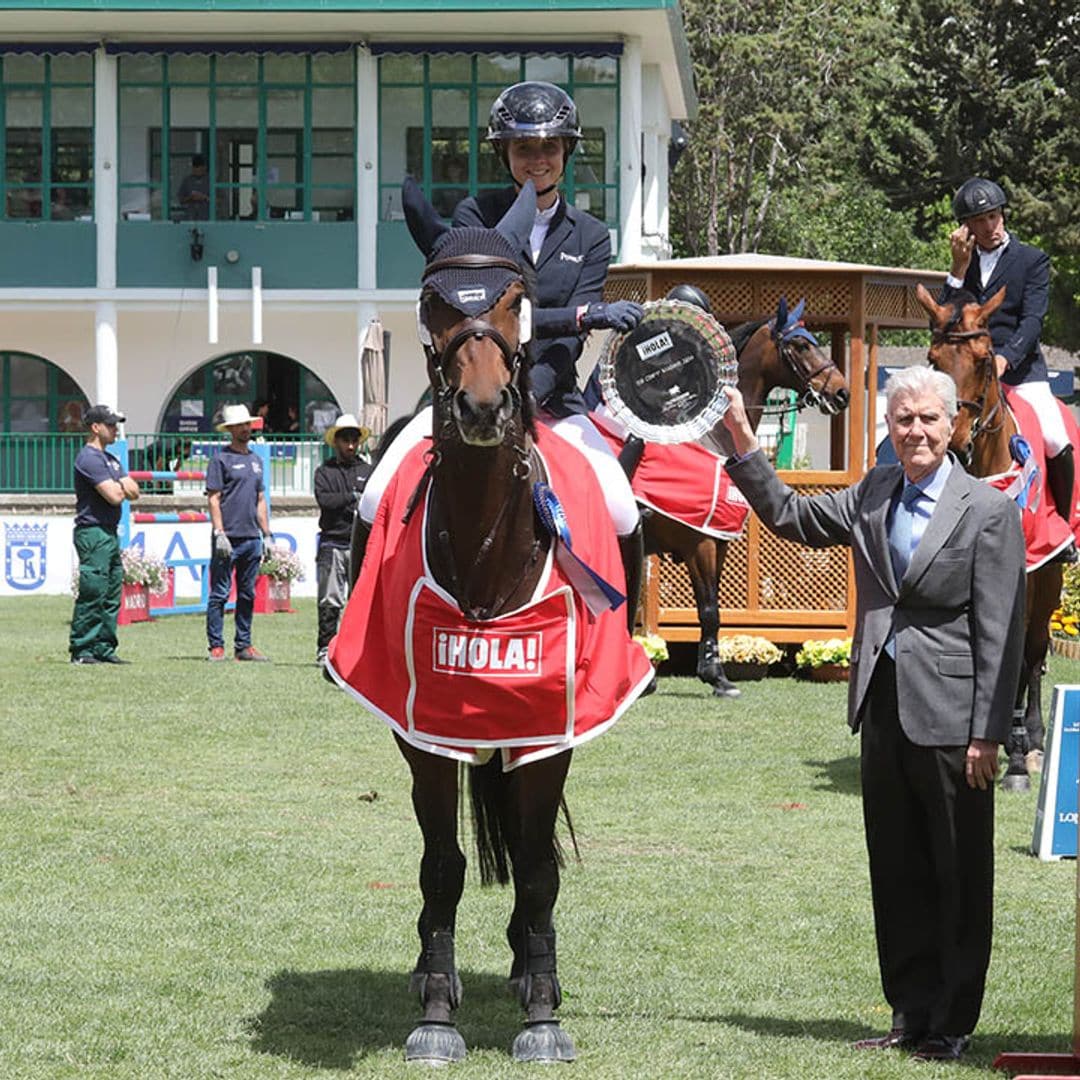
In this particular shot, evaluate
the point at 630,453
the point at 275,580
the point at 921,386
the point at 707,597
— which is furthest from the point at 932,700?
the point at 275,580

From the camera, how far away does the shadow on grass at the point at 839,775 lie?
11.2 m

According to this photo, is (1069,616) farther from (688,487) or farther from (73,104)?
(73,104)

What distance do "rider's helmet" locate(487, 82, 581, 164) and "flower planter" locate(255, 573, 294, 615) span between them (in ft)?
59.9

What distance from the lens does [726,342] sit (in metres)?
7.53

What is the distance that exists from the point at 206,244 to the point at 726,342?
99.5 ft

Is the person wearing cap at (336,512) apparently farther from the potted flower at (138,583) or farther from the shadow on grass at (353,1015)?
the shadow on grass at (353,1015)

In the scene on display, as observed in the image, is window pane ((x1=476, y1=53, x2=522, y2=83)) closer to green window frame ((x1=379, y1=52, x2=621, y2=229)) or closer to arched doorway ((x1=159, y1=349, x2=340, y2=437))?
green window frame ((x1=379, y1=52, x2=621, y2=229))

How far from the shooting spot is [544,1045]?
6.08 metres

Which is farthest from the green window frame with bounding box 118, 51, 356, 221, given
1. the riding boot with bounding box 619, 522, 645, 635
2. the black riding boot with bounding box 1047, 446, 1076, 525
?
the riding boot with bounding box 619, 522, 645, 635

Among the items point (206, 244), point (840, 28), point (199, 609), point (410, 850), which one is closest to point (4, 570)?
point (199, 609)

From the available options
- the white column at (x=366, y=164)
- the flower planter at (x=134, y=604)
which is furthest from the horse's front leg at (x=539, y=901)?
the white column at (x=366, y=164)

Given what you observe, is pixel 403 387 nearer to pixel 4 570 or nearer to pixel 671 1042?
pixel 4 570

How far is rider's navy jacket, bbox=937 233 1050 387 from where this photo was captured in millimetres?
11188

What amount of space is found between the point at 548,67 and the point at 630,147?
2090 mm
